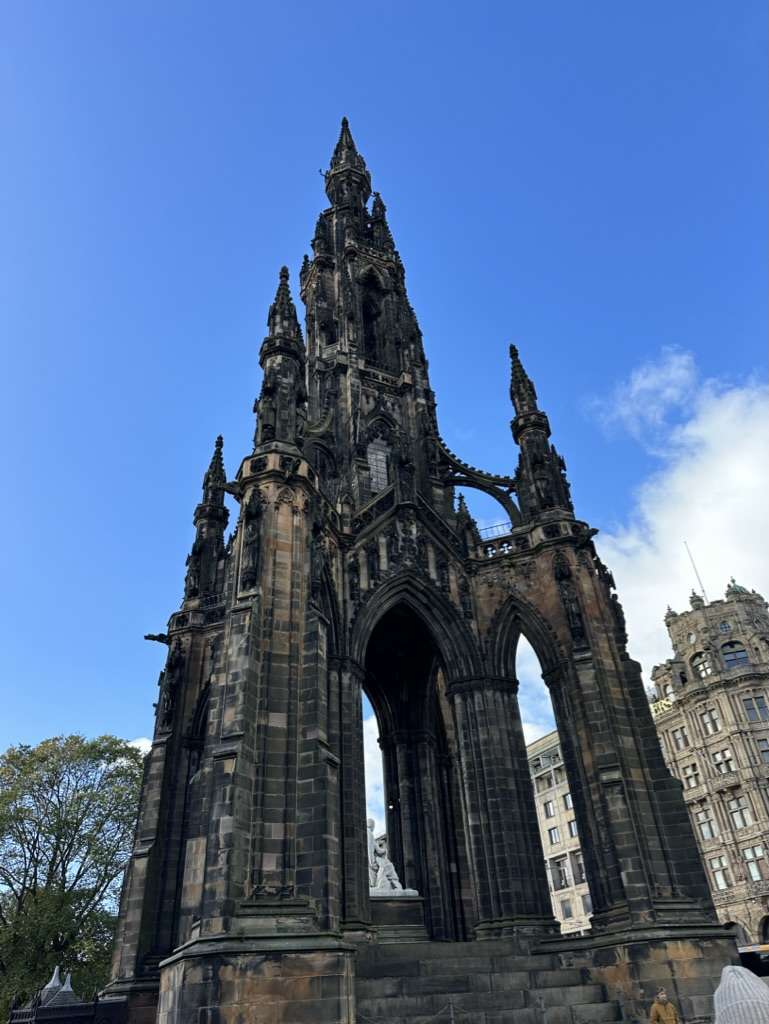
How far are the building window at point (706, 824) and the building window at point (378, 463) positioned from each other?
30.2 metres

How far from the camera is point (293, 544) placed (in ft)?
54.3

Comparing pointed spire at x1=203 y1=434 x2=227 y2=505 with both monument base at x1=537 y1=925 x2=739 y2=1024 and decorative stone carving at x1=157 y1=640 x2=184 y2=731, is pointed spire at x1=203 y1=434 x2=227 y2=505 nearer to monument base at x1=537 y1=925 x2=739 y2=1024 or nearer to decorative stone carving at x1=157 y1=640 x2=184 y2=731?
decorative stone carving at x1=157 y1=640 x2=184 y2=731

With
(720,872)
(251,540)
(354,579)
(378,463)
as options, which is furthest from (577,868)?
(251,540)

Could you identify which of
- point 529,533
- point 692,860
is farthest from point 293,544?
point 692,860

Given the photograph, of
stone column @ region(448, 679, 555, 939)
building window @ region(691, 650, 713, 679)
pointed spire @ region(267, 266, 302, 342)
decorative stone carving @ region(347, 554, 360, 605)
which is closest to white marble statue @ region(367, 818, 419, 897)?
stone column @ region(448, 679, 555, 939)

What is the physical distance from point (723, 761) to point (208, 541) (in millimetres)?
33606

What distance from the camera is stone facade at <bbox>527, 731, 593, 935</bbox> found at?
4828cm

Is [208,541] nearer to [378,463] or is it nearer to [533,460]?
[378,463]

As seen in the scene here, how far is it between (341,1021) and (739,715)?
37154 millimetres

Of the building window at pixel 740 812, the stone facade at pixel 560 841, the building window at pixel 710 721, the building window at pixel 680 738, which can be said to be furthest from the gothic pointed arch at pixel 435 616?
the building window at pixel 680 738

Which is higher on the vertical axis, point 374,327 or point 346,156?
point 346,156

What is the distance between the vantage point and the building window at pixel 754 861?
3772 cm

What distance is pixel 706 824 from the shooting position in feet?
136

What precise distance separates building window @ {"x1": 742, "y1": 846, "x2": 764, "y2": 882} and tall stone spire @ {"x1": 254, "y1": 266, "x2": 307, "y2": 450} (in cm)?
3487
